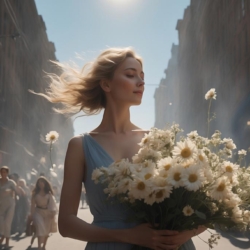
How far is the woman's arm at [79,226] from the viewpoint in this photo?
104 inches

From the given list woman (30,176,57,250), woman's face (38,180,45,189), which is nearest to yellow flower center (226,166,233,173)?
woman (30,176,57,250)

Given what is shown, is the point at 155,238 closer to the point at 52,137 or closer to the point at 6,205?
the point at 52,137

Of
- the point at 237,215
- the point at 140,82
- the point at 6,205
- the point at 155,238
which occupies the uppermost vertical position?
the point at 6,205

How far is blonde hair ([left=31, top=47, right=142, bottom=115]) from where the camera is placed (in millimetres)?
3326

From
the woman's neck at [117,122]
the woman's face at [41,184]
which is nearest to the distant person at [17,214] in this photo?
the woman's face at [41,184]

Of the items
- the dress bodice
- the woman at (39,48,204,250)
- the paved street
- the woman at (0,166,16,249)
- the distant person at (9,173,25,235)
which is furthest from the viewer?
the distant person at (9,173,25,235)

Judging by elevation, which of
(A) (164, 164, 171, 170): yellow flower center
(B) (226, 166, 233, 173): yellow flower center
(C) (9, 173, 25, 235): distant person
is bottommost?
(A) (164, 164, 171, 170): yellow flower center

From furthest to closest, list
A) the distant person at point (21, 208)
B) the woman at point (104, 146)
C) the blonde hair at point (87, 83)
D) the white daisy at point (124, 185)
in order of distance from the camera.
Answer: the distant person at point (21, 208)
the blonde hair at point (87, 83)
the woman at point (104, 146)
the white daisy at point (124, 185)

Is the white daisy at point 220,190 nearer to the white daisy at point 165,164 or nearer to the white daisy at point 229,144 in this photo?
the white daisy at point 165,164

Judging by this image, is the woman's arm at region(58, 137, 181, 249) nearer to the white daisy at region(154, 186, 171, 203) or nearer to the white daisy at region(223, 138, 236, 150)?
the white daisy at region(154, 186, 171, 203)

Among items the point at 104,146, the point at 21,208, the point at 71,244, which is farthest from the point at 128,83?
the point at 21,208

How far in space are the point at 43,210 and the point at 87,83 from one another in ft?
31.5

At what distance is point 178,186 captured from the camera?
2.46m

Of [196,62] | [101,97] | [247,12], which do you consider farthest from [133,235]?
[196,62]
